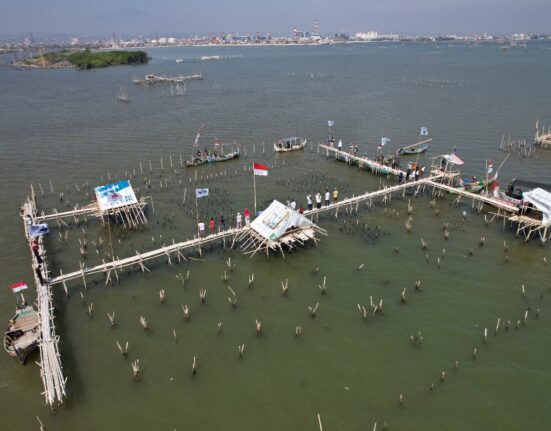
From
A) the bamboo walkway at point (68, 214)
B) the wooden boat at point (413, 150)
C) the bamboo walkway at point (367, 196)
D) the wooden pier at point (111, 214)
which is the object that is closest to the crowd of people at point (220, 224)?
the wooden pier at point (111, 214)

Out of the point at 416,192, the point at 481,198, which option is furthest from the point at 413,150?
the point at 481,198

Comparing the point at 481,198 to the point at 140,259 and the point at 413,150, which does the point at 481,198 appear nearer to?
the point at 413,150

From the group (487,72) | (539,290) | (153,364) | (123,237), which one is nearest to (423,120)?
(539,290)

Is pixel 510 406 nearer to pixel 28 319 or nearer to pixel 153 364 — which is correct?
pixel 153 364

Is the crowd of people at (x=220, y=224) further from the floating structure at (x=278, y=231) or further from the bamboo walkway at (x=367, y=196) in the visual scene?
the bamboo walkway at (x=367, y=196)

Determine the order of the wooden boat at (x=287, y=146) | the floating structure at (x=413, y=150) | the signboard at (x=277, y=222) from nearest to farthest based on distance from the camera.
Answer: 1. the signboard at (x=277, y=222)
2. the floating structure at (x=413, y=150)
3. the wooden boat at (x=287, y=146)

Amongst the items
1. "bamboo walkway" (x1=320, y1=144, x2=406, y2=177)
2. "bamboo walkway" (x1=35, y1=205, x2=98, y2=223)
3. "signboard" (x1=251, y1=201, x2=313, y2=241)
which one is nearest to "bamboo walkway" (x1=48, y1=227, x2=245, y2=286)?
"signboard" (x1=251, y1=201, x2=313, y2=241)
